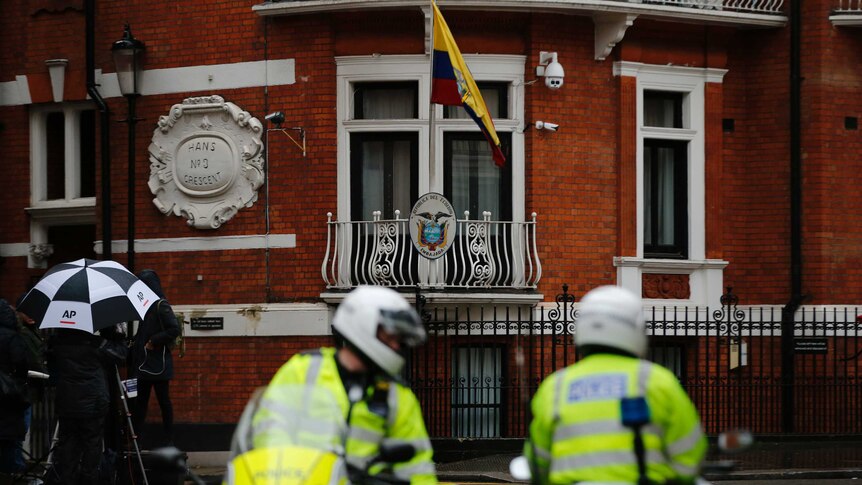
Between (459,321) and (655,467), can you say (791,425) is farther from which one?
(655,467)

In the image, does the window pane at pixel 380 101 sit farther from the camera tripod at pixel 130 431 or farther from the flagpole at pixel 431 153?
the camera tripod at pixel 130 431

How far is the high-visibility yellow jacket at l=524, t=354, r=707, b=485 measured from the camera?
5602mm

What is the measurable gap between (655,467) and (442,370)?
12.0 meters

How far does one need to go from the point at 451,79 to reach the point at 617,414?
10885 millimetres

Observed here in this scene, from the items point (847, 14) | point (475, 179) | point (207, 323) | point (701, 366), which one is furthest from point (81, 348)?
point (847, 14)

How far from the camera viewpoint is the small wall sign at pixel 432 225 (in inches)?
632

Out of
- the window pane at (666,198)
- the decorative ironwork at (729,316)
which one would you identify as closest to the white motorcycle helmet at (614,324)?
the decorative ironwork at (729,316)

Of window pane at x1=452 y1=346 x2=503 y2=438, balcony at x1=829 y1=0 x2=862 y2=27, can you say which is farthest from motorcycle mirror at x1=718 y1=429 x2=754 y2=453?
balcony at x1=829 y1=0 x2=862 y2=27

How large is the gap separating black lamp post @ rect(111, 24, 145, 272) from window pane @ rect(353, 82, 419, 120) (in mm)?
2895

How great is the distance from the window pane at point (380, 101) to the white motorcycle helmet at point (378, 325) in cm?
1182

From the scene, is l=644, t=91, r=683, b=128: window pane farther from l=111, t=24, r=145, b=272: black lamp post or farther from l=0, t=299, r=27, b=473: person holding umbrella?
l=0, t=299, r=27, b=473: person holding umbrella

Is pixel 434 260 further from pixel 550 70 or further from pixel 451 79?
pixel 550 70

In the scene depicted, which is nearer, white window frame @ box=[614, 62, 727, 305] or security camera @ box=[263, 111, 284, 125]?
security camera @ box=[263, 111, 284, 125]

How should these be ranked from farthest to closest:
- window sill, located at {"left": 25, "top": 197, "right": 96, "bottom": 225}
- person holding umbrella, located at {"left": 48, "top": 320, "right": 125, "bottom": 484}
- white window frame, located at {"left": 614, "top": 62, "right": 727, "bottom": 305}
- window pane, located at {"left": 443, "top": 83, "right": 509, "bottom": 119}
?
window sill, located at {"left": 25, "top": 197, "right": 96, "bottom": 225}, white window frame, located at {"left": 614, "top": 62, "right": 727, "bottom": 305}, window pane, located at {"left": 443, "top": 83, "right": 509, "bottom": 119}, person holding umbrella, located at {"left": 48, "top": 320, "right": 125, "bottom": 484}
